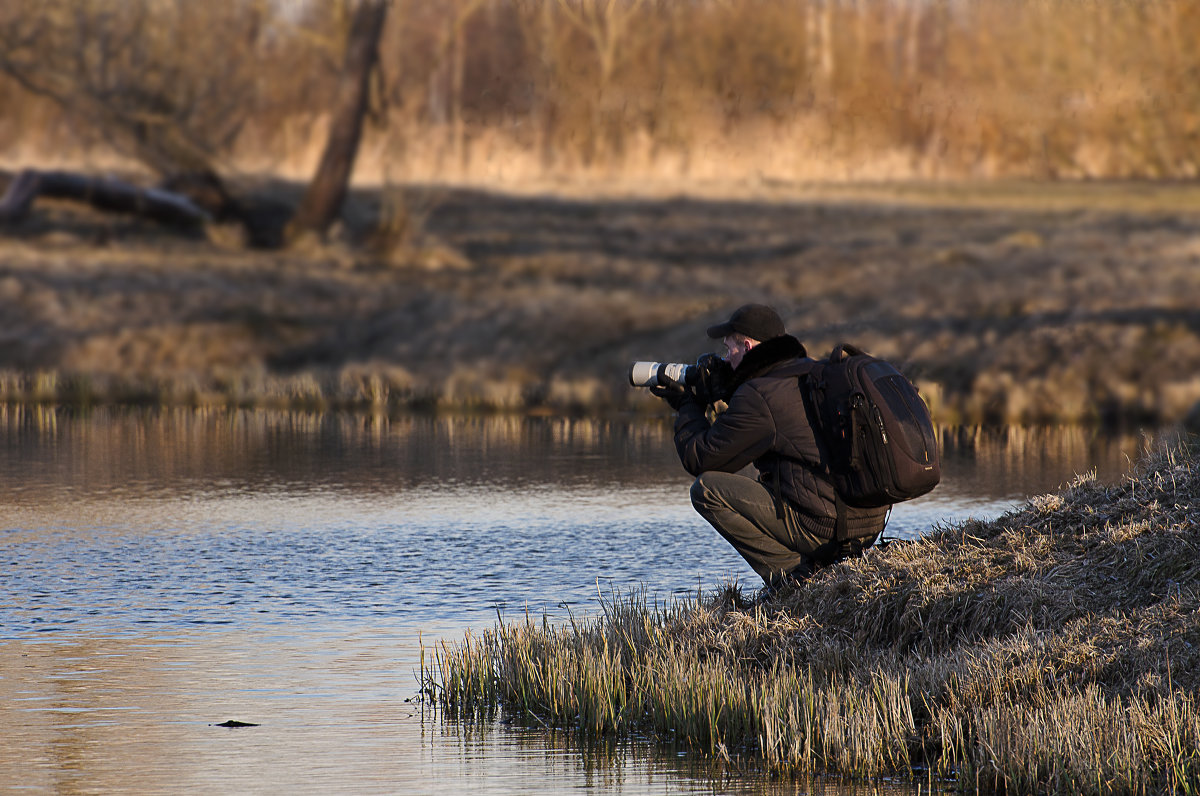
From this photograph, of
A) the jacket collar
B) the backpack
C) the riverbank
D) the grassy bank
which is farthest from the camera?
the riverbank

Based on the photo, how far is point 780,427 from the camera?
31.9 ft

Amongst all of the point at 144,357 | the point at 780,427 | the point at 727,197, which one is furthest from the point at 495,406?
the point at 780,427

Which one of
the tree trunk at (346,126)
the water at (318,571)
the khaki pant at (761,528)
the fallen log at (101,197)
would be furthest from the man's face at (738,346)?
the fallen log at (101,197)

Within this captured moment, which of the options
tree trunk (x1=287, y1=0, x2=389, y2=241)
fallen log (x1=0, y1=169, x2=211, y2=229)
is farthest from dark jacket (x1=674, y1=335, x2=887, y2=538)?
fallen log (x1=0, y1=169, x2=211, y2=229)

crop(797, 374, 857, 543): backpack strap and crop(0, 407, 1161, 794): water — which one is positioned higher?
crop(797, 374, 857, 543): backpack strap

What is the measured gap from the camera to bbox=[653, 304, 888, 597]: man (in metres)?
9.72

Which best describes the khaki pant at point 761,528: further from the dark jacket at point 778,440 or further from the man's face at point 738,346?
the man's face at point 738,346

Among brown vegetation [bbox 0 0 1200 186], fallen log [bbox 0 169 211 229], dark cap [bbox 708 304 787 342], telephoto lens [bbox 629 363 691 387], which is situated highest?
brown vegetation [bbox 0 0 1200 186]

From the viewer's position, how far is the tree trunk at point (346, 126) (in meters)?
37.1

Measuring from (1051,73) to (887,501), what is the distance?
32.1 m

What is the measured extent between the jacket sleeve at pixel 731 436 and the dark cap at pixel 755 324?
32 cm

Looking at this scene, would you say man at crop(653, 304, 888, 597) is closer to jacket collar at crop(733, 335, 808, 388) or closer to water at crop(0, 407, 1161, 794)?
jacket collar at crop(733, 335, 808, 388)

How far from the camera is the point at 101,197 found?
3619 cm

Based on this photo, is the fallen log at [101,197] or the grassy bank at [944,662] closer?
the grassy bank at [944,662]
